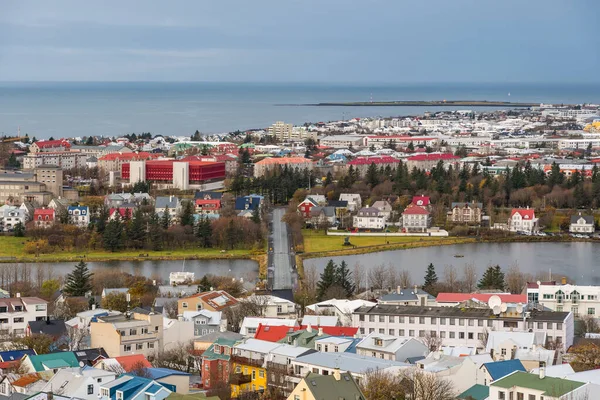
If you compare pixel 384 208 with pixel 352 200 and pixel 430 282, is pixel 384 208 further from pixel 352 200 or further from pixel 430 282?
pixel 430 282

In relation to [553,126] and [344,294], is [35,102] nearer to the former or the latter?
[553,126]

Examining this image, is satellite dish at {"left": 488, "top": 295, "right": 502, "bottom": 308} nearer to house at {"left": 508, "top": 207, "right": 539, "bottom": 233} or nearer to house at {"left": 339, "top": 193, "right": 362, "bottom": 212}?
house at {"left": 508, "top": 207, "right": 539, "bottom": 233}

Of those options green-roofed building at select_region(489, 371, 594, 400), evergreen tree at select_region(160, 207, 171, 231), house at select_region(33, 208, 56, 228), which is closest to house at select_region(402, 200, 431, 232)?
evergreen tree at select_region(160, 207, 171, 231)

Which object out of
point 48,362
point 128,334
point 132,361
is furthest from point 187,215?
point 48,362

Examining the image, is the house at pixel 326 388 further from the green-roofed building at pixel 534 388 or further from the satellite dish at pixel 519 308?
the satellite dish at pixel 519 308

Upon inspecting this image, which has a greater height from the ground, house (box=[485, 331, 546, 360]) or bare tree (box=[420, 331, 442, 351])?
house (box=[485, 331, 546, 360])

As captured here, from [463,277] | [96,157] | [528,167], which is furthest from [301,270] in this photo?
[96,157]

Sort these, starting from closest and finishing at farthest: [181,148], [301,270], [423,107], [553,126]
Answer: [301,270] < [181,148] < [553,126] < [423,107]

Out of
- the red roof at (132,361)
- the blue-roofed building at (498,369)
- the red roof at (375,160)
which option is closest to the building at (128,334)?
the red roof at (132,361)
